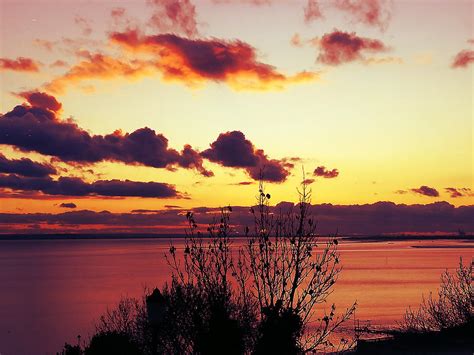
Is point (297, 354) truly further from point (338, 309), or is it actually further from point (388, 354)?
point (338, 309)

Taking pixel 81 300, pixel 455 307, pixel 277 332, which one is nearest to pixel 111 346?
pixel 277 332

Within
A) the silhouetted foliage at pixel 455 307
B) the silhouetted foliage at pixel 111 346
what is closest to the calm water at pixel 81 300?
the silhouetted foliage at pixel 455 307

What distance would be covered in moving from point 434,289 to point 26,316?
98.3 meters

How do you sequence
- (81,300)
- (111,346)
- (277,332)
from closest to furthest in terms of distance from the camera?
(277,332), (111,346), (81,300)

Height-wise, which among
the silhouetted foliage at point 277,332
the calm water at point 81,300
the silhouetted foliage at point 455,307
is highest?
the silhouetted foliage at point 277,332

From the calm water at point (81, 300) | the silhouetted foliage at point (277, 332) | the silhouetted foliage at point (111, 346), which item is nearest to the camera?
the silhouetted foliage at point (277, 332)

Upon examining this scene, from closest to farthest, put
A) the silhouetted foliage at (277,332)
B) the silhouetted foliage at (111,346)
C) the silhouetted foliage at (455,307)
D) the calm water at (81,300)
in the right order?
the silhouetted foliage at (277,332)
the silhouetted foliage at (111,346)
the silhouetted foliage at (455,307)
the calm water at (81,300)

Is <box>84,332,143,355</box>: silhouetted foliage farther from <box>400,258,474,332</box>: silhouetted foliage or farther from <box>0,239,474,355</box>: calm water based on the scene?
<box>0,239,474,355</box>: calm water

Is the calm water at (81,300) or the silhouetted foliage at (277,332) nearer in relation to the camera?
the silhouetted foliage at (277,332)

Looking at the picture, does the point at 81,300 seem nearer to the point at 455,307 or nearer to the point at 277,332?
the point at 455,307

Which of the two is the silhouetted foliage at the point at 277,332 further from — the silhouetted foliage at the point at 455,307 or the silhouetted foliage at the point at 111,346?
the silhouetted foliage at the point at 455,307

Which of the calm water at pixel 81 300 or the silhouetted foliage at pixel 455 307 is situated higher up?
the silhouetted foliage at pixel 455 307

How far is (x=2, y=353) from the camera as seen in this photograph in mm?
84062

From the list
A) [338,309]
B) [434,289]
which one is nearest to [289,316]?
[338,309]
